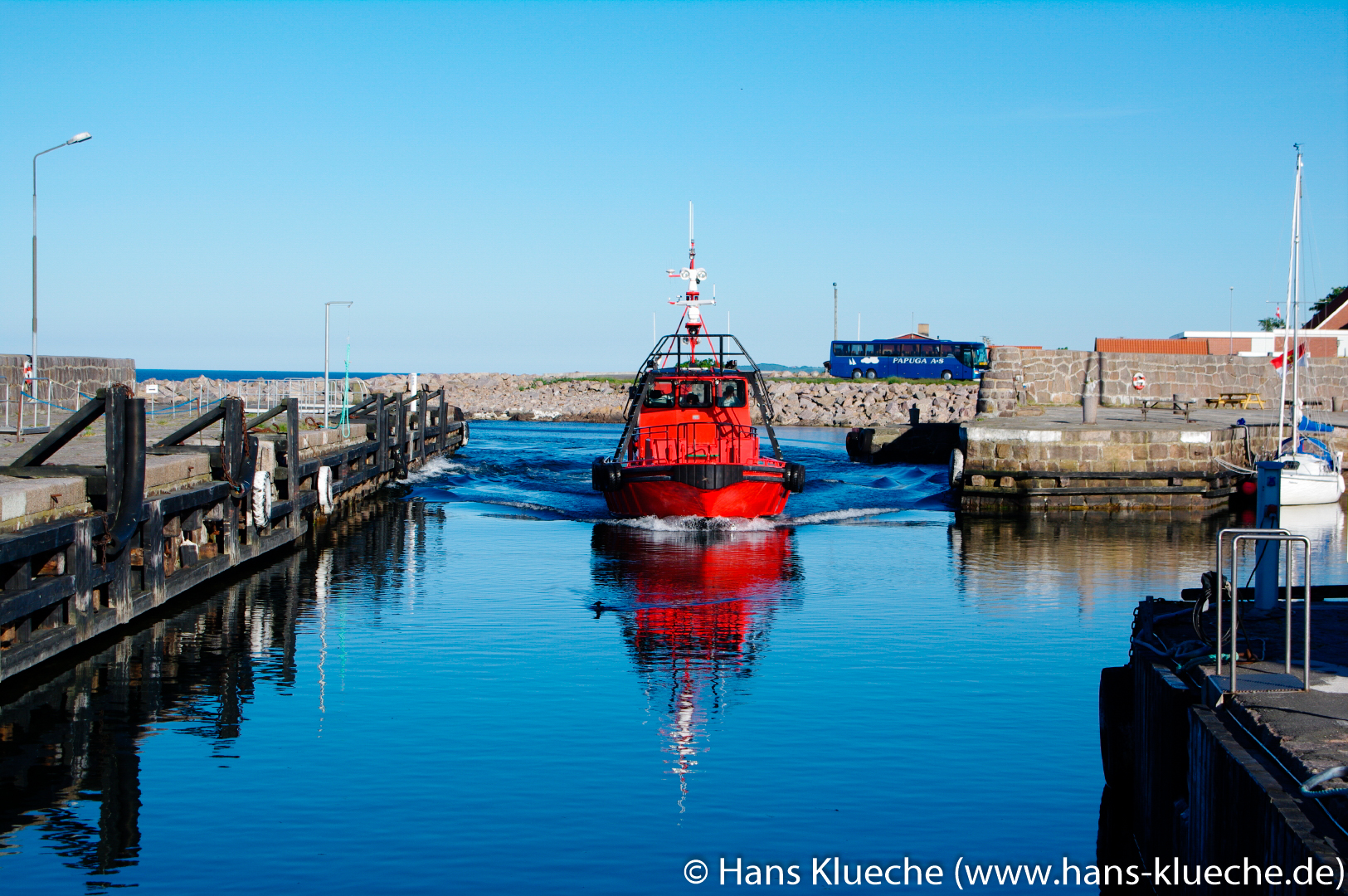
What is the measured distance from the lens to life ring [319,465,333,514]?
21.1 metres

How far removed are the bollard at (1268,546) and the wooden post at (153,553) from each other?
10239 mm

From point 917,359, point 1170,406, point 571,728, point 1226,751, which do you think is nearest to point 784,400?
point 917,359

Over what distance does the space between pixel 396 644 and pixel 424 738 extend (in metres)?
3.48

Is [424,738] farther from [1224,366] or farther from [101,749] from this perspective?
[1224,366]

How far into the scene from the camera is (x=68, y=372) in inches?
961

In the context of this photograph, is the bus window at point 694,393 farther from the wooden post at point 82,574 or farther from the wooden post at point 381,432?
the wooden post at point 82,574

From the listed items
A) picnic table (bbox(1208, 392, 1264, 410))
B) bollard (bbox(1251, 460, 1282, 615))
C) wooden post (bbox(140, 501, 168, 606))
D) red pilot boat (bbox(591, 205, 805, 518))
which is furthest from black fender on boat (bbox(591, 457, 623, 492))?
picnic table (bbox(1208, 392, 1264, 410))

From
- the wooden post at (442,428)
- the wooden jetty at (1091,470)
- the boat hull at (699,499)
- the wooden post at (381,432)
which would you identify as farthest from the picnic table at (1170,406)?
the wooden post at (442,428)

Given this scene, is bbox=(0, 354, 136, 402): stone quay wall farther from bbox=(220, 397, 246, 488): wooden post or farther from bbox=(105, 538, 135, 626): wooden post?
bbox=(105, 538, 135, 626): wooden post

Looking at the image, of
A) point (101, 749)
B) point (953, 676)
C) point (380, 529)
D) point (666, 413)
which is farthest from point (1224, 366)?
point (101, 749)

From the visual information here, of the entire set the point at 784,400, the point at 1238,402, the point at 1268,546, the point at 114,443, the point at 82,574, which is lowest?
the point at 82,574

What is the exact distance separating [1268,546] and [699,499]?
13.5m

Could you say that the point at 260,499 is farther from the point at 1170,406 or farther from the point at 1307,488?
the point at 1170,406

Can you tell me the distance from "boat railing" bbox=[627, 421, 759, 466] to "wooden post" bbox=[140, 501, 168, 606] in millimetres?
10464
